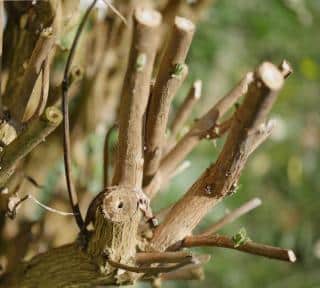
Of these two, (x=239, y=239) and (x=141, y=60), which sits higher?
(x=141, y=60)

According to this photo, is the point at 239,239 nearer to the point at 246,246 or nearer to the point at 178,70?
the point at 246,246

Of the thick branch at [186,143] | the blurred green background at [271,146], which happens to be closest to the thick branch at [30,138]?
the thick branch at [186,143]

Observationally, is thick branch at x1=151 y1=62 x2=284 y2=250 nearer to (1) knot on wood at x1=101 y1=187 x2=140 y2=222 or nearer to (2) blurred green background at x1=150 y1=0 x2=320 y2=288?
(1) knot on wood at x1=101 y1=187 x2=140 y2=222

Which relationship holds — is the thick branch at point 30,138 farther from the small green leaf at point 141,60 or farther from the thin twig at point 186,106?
the thin twig at point 186,106

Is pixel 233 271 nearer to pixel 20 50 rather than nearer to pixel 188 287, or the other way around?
pixel 188 287

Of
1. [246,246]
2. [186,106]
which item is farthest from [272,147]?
[246,246]

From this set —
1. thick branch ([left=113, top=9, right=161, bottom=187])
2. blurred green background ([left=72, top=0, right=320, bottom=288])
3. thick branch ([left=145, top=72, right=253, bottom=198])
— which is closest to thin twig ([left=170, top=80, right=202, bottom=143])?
thick branch ([left=145, top=72, right=253, bottom=198])
